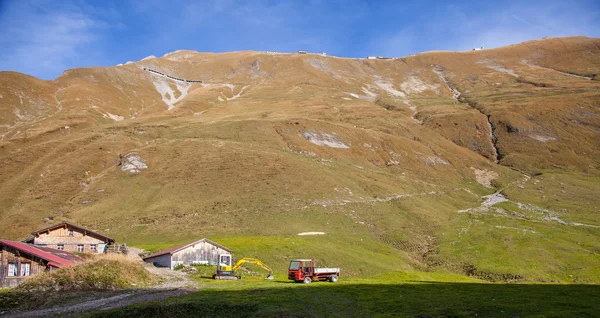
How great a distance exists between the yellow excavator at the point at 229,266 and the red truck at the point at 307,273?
608 cm

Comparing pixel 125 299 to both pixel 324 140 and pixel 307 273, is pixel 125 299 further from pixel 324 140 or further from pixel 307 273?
pixel 324 140

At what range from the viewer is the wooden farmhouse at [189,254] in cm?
5759

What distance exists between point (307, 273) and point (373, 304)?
16.1 m

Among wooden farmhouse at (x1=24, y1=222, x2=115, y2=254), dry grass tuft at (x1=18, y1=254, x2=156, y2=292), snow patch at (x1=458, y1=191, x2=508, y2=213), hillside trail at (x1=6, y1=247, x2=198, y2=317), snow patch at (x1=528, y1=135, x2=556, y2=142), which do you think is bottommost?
hillside trail at (x1=6, y1=247, x2=198, y2=317)

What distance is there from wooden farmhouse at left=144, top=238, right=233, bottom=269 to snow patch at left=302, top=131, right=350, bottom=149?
86687 millimetres

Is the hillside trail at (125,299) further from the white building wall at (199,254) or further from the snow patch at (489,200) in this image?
the snow patch at (489,200)

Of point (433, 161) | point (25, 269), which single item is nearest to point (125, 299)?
point (25, 269)

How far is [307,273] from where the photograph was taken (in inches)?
1801

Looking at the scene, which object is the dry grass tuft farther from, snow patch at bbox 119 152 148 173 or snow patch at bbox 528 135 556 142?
snow patch at bbox 528 135 556 142

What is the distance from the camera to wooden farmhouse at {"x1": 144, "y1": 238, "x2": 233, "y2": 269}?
57594 millimetres

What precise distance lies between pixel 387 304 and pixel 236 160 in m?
88.8

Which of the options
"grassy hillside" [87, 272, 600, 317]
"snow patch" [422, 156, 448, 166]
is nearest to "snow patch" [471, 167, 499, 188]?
"snow patch" [422, 156, 448, 166]

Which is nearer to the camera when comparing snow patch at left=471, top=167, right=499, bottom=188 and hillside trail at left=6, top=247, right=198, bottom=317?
hillside trail at left=6, top=247, right=198, bottom=317

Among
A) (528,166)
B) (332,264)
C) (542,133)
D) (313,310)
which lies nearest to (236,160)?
(332,264)
